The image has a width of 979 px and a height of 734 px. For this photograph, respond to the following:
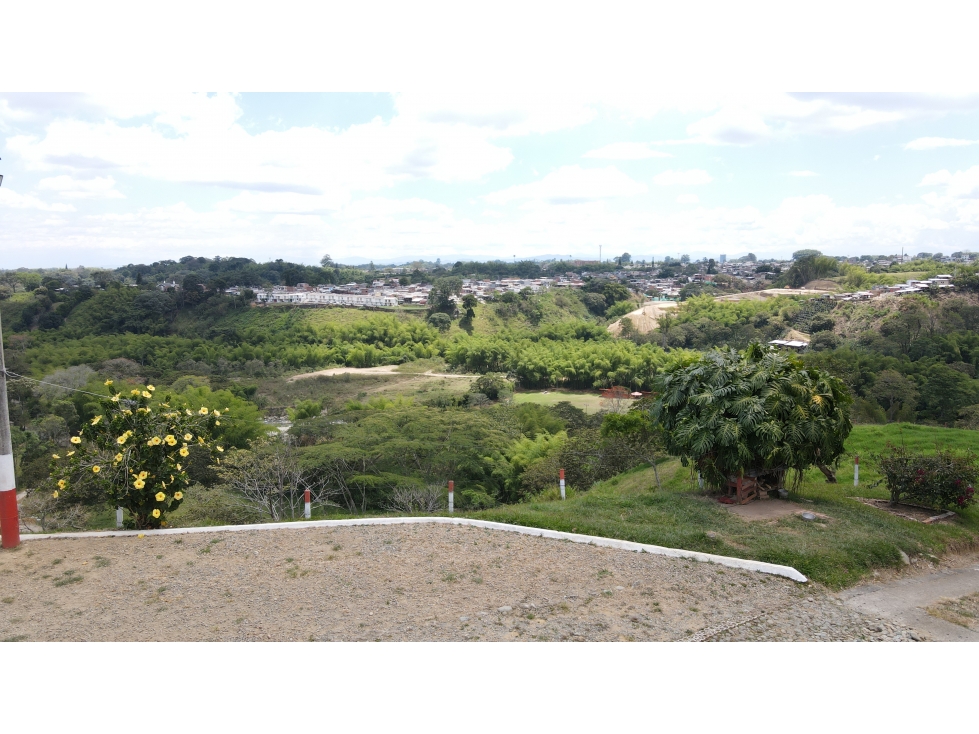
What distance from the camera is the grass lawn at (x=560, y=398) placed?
36.8m

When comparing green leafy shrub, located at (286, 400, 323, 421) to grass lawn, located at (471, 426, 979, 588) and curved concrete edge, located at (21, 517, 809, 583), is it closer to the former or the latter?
curved concrete edge, located at (21, 517, 809, 583)

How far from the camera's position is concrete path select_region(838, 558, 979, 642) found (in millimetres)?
5402

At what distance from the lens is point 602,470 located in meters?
14.0

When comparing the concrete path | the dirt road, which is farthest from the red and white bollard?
the dirt road

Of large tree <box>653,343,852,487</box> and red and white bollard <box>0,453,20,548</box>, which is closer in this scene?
red and white bollard <box>0,453,20,548</box>

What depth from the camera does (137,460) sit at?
757 cm

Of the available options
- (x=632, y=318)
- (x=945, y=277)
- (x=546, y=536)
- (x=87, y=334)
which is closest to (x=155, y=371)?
(x=87, y=334)

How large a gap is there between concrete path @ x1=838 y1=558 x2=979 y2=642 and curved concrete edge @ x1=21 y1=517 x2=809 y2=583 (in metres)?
0.66

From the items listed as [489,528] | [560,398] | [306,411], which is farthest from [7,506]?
[560,398]

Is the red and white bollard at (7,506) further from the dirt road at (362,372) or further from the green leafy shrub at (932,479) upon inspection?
the dirt road at (362,372)

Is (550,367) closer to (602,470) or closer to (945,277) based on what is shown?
(945,277)

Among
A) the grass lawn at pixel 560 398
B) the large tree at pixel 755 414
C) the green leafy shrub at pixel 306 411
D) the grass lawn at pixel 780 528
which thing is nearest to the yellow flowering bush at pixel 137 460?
the grass lawn at pixel 780 528

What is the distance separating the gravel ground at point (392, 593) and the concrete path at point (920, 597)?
10.0 inches

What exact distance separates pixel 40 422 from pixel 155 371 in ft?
53.0
